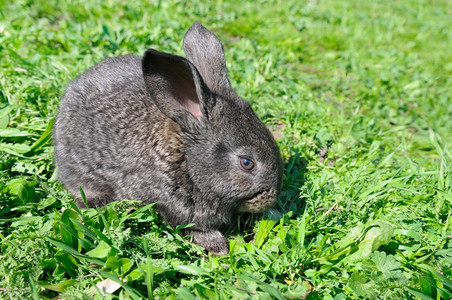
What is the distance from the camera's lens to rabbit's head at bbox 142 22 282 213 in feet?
11.8

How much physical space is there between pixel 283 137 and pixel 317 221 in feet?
4.58

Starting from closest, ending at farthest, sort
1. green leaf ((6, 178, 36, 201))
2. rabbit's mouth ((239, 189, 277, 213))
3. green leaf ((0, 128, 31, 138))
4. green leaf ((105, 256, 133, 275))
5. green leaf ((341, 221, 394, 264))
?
1. green leaf ((105, 256, 133, 275))
2. green leaf ((341, 221, 394, 264))
3. green leaf ((6, 178, 36, 201))
4. rabbit's mouth ((239, 189, 277, 213))
5. green leaf ((0, 128, 31, 138))

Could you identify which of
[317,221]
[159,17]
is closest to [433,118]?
[317,221]

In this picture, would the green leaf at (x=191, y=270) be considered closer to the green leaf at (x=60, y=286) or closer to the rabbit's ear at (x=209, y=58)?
the green leaf at (x=60, y=286)

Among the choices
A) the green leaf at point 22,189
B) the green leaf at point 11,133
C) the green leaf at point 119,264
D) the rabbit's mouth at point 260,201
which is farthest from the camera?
the green leaf at point 11,133

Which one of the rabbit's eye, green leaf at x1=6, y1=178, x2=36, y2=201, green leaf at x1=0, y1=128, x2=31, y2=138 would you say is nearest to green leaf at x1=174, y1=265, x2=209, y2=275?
the rabbit's eye

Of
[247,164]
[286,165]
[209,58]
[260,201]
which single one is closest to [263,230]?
[260,201]

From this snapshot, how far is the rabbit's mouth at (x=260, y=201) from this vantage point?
369cm

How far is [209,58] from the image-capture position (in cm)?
404

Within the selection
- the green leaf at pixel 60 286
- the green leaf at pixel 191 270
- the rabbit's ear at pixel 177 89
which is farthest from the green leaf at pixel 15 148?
the green leaf at pixel 191 270

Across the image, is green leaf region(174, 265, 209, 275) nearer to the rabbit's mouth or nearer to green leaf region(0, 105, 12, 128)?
the rabbit's mouth

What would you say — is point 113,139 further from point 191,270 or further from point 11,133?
point 191,270

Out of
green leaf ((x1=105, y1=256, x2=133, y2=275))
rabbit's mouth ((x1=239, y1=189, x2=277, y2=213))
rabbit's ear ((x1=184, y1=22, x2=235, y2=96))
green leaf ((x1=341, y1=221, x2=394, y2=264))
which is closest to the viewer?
green leaf ((x1=105, y1=256, x2=133, y2=275))

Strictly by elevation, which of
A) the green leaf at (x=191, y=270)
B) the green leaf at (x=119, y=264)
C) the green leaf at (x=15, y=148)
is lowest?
the green leaf at (x=191, y=270)
